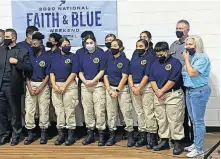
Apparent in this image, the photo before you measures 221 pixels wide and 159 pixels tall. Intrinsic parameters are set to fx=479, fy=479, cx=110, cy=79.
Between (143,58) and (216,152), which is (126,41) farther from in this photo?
(216,152)

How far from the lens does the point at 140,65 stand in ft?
19.4

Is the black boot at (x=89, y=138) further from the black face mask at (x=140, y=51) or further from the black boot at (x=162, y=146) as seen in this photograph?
the black face mask at (x=140, y=51)

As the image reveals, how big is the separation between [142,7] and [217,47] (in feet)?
3.97

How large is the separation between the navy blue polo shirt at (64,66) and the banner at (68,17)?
35.9 inches

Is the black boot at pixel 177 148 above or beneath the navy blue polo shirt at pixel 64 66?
beneath

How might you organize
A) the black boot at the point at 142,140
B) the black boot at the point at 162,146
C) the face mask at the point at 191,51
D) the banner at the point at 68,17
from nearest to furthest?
the face mask at the point at 191,51 < the black boot at the point at 162,146 < the black boot at the point at 142,140 < the banner at the point at 68,17

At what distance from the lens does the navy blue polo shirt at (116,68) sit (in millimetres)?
6027

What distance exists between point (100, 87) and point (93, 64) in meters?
0.31

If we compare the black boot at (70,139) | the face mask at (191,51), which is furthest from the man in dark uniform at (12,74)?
the face mask at (191,51)

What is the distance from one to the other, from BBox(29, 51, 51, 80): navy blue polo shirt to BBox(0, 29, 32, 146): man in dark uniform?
8 cm

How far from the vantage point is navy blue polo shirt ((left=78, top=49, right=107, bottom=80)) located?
6133mm

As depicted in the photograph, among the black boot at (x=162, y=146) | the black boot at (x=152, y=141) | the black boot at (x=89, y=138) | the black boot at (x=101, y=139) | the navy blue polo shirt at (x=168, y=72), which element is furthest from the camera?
the black boot at (x=89, y=138)

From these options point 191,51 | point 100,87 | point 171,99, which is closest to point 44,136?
point 100,87

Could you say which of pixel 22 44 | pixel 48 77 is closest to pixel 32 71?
pixel 48 77
